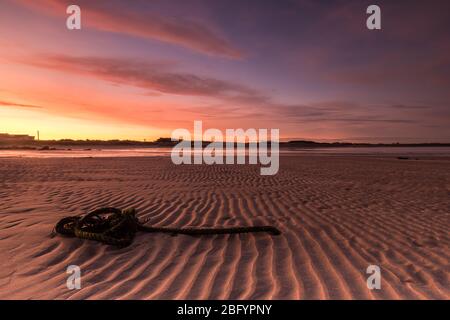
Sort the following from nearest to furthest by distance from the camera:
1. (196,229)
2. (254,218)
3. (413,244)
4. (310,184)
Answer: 1. (413,244)
2. (196,229)
3. (254,218)
4. (310,184)

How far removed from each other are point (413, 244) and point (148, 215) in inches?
163

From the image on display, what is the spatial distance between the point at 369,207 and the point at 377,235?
2147 millimetres

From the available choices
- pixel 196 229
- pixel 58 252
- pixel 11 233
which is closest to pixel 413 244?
pixel 196 229

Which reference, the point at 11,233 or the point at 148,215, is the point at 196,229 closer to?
the point at 148,215

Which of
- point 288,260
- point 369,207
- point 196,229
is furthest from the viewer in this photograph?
point 369,207

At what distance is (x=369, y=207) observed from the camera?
6.82 metres

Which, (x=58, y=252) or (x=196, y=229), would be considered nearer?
(x=58, y=252)

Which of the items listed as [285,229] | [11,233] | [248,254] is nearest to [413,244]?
[285,229]

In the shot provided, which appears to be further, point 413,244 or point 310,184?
point 310,184

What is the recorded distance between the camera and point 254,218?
5.78 meters
